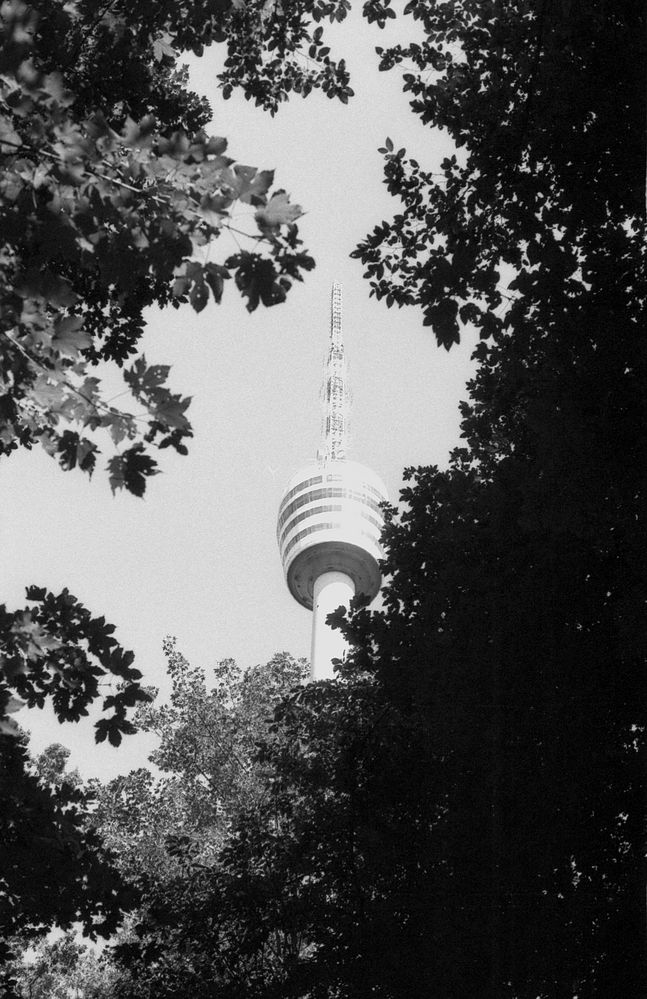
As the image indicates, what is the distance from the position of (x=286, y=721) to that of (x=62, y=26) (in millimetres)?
8954

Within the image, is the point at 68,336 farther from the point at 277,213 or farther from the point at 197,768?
the point at 197,768

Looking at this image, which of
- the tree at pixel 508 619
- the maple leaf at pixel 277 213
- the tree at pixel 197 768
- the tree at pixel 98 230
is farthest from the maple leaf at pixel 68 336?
the tree at pixel 197 768

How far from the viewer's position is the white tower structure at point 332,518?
6212 centimetres

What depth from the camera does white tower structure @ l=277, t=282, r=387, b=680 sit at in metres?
62.1

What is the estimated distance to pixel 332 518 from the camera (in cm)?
6216

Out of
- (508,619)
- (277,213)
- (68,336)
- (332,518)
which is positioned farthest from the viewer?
(332,518)

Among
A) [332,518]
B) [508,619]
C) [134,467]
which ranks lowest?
[134,467]

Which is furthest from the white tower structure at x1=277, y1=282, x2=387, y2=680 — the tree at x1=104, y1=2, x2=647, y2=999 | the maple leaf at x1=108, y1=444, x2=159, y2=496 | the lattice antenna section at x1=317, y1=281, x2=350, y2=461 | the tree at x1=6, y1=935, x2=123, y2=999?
the maple leaf at x1=108, y1=444, x2=159, y2=496

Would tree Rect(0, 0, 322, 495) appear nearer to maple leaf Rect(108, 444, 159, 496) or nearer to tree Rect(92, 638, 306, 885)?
maple leaf Rect(108, 444, 159, 496)

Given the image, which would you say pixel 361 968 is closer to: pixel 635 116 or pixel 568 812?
pixel 568 812

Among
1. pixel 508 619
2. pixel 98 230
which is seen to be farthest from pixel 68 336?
pixel 508 619

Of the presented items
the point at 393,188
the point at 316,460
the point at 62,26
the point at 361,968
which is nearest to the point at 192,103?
the point at 393,188

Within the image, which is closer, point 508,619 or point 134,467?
point 134,467

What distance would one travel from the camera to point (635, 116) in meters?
8.17
